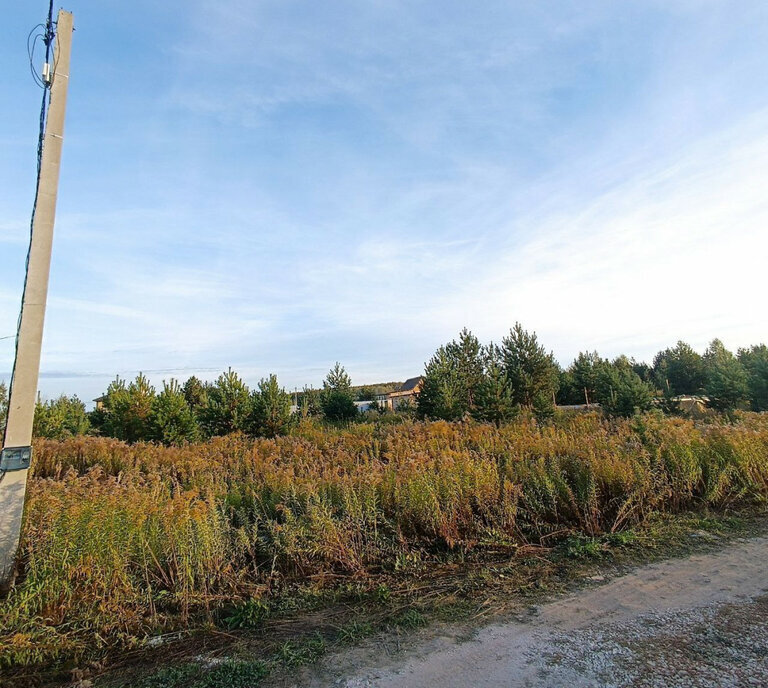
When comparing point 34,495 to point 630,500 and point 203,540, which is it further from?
point 630,500

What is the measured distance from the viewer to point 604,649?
91.5 inches

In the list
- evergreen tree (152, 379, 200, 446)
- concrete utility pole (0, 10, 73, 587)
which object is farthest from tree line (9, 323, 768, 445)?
concrete utility pole (0, 10, 73, 587)

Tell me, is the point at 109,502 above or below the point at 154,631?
above

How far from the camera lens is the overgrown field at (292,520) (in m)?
2.74

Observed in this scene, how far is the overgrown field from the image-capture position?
2744 millimetres

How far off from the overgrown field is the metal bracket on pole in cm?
33

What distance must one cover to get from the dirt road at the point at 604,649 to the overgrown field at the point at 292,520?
106 cm

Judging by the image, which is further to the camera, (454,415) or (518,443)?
(454,415)

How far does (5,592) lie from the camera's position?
2791 mm

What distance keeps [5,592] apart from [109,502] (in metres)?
0.72

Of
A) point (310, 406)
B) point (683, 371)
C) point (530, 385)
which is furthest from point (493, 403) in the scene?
point (683, 371)

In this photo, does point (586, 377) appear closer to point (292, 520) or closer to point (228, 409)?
point (228, 409)

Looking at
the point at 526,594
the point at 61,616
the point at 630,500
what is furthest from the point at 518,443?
the point at 61,616

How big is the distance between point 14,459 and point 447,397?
16424mm
